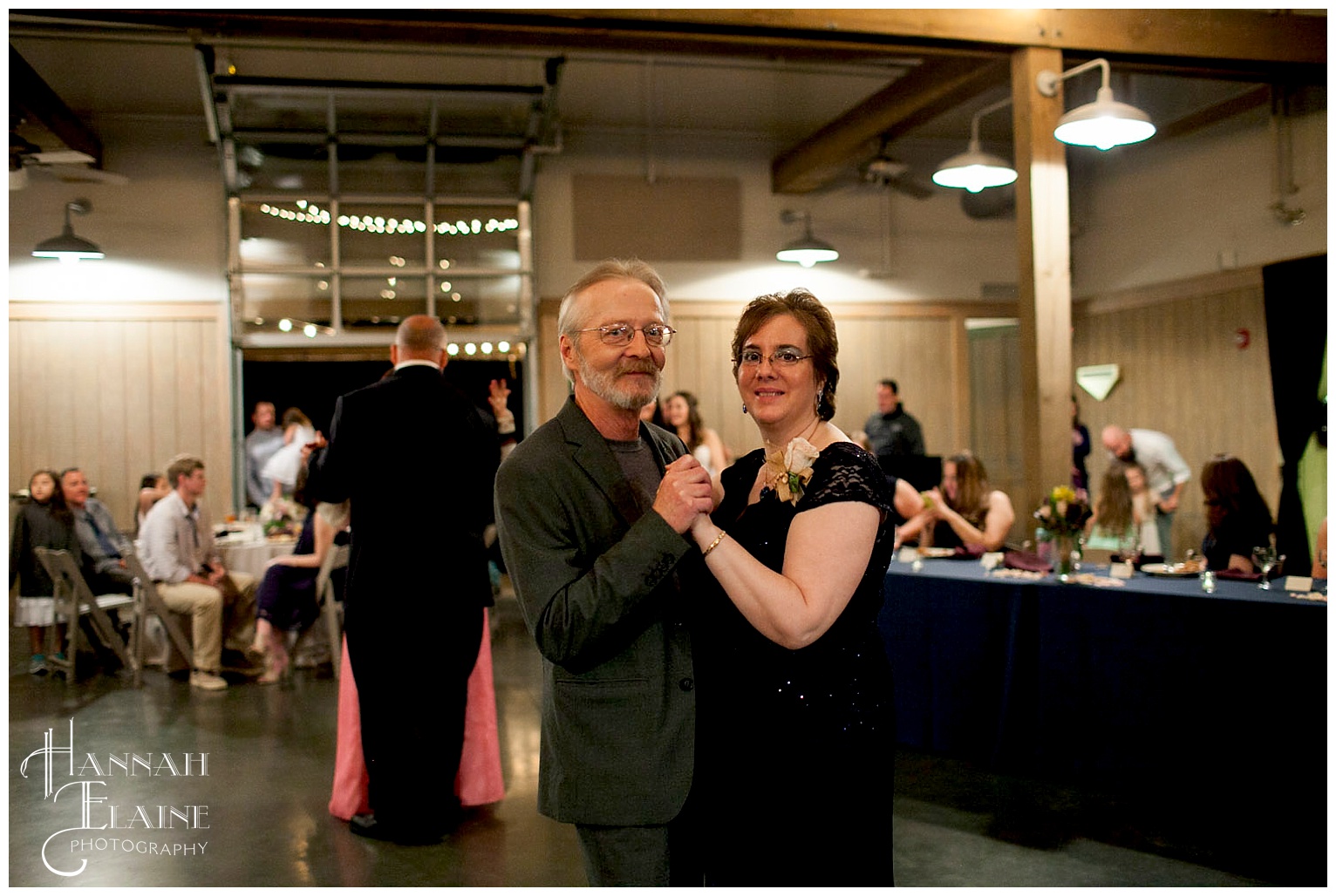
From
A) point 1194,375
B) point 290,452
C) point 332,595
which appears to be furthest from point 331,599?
point 1194,375

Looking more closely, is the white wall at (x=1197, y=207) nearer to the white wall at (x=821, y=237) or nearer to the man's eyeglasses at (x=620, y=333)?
the white wall at (x=821, y=237)

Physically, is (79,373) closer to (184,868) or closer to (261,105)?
(261,105)

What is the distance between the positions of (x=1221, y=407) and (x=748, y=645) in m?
9.03

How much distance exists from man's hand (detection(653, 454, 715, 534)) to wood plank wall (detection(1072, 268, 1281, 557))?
344 inches

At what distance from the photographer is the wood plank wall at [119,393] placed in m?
9.98

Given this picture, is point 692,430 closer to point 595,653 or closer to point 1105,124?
point 1105,124

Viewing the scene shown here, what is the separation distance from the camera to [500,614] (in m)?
9.30

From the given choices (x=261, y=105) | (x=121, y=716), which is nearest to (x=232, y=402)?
(x=261, y=105)

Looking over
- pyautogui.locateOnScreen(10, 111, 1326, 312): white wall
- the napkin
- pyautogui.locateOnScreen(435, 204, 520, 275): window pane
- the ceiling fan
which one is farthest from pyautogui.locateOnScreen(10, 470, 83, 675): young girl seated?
the napkin

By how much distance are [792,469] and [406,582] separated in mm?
2476

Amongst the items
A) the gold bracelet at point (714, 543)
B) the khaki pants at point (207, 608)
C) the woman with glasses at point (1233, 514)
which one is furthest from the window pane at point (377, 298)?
the gold bracelet at point (714, 543)

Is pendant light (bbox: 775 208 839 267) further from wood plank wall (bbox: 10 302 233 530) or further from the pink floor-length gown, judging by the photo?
the pink floor-length gown

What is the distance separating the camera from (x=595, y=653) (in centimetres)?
190

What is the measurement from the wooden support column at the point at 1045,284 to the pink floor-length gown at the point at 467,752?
321 centimetres
